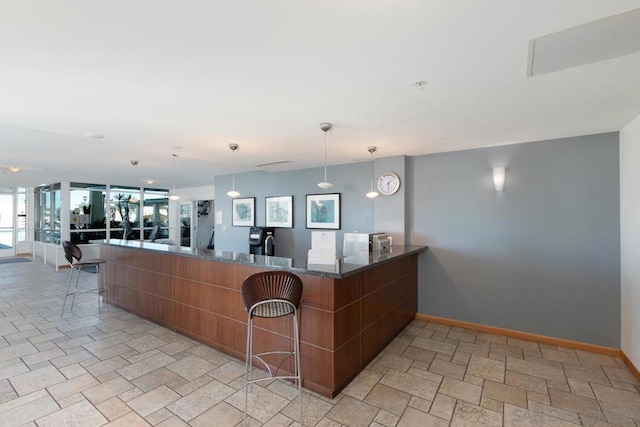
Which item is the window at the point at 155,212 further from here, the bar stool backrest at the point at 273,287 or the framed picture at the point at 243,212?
the bar stool backrest at the point at 273,287

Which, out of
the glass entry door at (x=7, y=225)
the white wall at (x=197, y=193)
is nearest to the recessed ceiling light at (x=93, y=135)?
the white wall at (x=197, y=193)

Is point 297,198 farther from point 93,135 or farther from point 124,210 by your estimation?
point 124,210

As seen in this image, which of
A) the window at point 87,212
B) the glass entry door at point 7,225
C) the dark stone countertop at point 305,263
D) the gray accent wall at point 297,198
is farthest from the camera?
the glass entry door at point 7,225

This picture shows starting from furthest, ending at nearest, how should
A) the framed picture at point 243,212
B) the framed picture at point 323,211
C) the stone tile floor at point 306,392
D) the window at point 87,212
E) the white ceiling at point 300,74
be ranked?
the window at point 87,212, the framed picture at point 243,212, the framed picture at point 323,211, the stone tile floor at point 306,392, the white ceiling at point 300,74

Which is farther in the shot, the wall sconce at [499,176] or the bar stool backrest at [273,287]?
the wall sconce at [499,176]

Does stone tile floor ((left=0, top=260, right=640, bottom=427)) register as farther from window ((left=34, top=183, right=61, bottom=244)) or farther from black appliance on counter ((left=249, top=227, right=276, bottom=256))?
window ((left=34, top=183, right=61, bottom=244))

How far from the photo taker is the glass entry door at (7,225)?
30.9 ft

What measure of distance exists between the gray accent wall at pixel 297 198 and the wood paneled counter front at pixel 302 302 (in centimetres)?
111

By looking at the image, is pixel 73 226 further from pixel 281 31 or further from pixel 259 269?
pixel 281 31

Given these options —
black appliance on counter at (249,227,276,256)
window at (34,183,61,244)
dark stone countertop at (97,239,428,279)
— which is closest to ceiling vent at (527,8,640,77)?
dark stone countertop at (97,239,428,279)

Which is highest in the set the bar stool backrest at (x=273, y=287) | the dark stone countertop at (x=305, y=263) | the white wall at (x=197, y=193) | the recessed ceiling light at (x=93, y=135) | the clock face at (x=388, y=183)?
the recessed ceiling light at (x=93, y=135)

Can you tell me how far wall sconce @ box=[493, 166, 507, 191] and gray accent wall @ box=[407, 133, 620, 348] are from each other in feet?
0.25

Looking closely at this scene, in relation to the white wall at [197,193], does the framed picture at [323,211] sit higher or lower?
lower

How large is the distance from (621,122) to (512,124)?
100cm
